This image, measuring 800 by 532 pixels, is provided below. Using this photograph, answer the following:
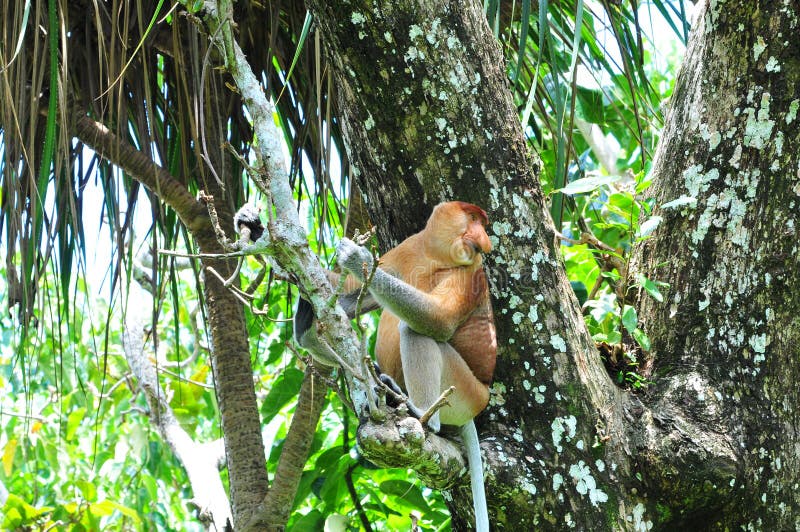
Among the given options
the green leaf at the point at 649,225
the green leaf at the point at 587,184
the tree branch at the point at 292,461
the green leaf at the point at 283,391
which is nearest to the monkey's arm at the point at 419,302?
the green leaf at the point at 587,184

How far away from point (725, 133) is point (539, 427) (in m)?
0.90

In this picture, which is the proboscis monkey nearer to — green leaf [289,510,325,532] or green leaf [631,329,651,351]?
green leaf [631,329,651,351]

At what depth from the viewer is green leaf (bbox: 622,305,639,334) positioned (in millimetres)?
2180

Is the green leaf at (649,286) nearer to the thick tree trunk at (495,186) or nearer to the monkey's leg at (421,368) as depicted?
the thick tree trunk at (495,186)

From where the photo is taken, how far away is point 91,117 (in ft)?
9.94

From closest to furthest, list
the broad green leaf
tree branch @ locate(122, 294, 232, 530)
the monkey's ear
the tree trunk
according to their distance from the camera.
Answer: the monkey's ear → the tree trunk → tree branch @ locate(122, 294, 232, 530) → the broad green leaf

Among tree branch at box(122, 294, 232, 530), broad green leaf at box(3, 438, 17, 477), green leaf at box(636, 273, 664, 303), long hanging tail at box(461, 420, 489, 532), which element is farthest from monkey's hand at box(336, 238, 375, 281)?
broad green leaf at box(3, 438, 17, 477)

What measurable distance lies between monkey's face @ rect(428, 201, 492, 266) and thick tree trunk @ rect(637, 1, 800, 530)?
53cm

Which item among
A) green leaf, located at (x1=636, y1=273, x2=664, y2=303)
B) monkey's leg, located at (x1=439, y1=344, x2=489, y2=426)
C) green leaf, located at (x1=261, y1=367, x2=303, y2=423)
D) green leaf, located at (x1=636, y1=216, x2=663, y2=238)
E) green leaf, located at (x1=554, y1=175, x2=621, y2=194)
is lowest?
monkey's leg, located at (x1=439, y1=344, x2=489, y2=426)

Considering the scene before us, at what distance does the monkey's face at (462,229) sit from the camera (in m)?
2.04

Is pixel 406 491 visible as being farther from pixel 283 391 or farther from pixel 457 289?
pixel 457 289

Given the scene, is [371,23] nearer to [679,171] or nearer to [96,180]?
[679,171]

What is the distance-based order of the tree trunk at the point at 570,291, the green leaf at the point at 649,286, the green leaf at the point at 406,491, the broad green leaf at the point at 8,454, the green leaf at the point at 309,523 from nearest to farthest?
the tree trunk at the point at 570,291 → the green leaf at the point at 649,286 → the green leaf at the point at 406,491 → the green leaf at the point at 309,523 → the broad green leaf at the point at 8,454

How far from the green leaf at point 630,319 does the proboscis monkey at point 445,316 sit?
0.35 meters
